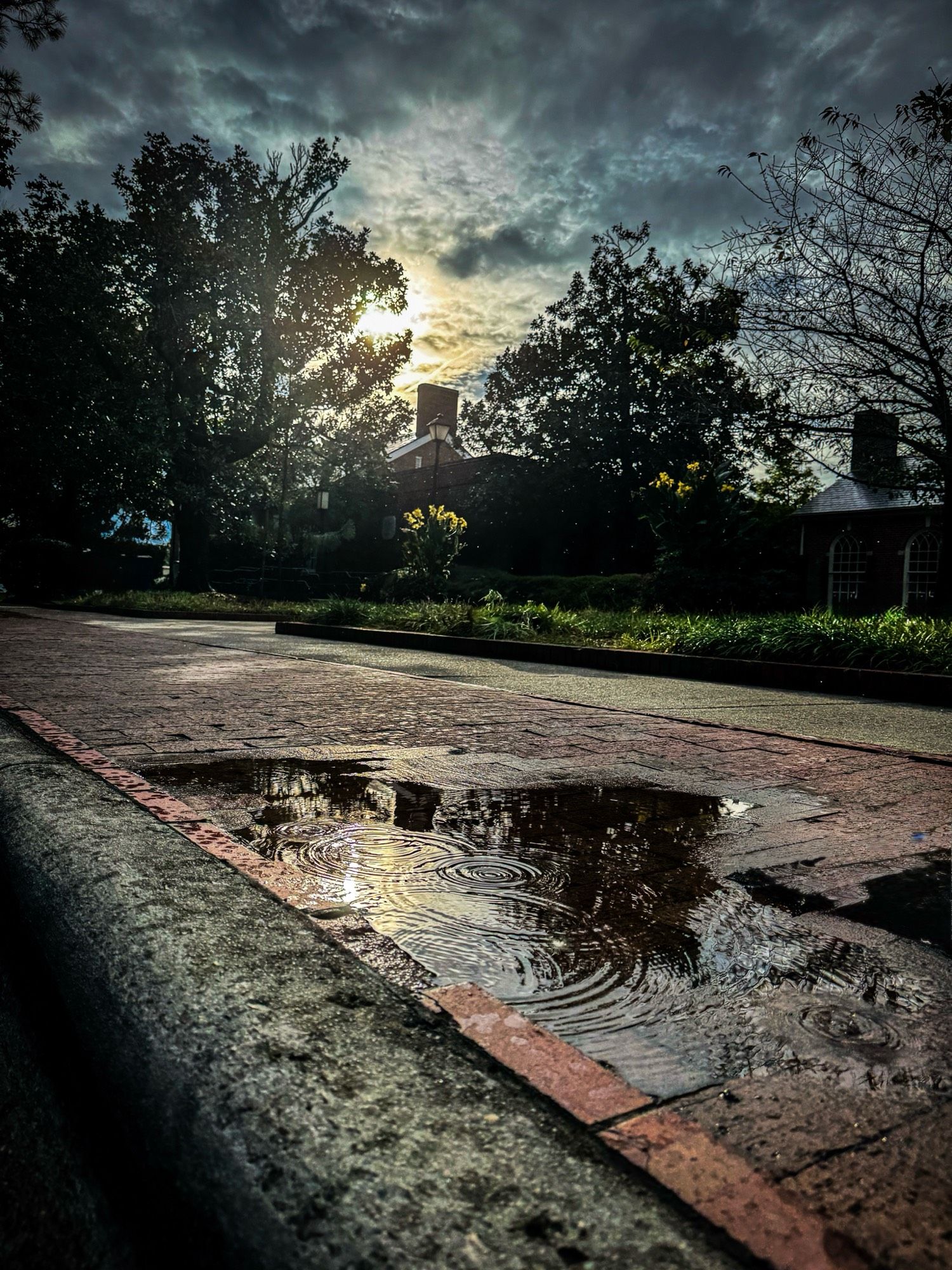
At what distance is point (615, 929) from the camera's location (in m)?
1.82

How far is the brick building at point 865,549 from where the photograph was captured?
2388 cm

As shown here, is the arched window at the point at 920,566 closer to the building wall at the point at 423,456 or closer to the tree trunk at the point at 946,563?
the tree trunk at the point at 946,563

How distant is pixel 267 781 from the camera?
125 inches

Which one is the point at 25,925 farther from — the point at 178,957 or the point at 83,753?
the point at 83,753

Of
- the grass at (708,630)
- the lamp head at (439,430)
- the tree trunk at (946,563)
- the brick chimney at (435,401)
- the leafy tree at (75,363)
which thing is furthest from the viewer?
the brick chimney at (435,401)

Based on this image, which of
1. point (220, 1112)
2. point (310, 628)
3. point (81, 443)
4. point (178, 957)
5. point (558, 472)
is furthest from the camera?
point (558, 472)

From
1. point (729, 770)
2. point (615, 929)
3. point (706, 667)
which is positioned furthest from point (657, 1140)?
point (706, 667)

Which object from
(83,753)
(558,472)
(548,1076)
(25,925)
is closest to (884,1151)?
(548,1076)

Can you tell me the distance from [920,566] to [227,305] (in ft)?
69.1

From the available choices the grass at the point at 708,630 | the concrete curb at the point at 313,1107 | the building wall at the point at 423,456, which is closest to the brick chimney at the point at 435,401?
the building wall at the point at 423,456

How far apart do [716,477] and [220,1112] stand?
1513cm

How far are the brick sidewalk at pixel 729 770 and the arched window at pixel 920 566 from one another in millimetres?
21218

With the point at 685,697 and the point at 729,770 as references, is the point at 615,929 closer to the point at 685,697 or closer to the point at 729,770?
the point at 729,770

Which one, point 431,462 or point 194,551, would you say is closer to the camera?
point 194,551
